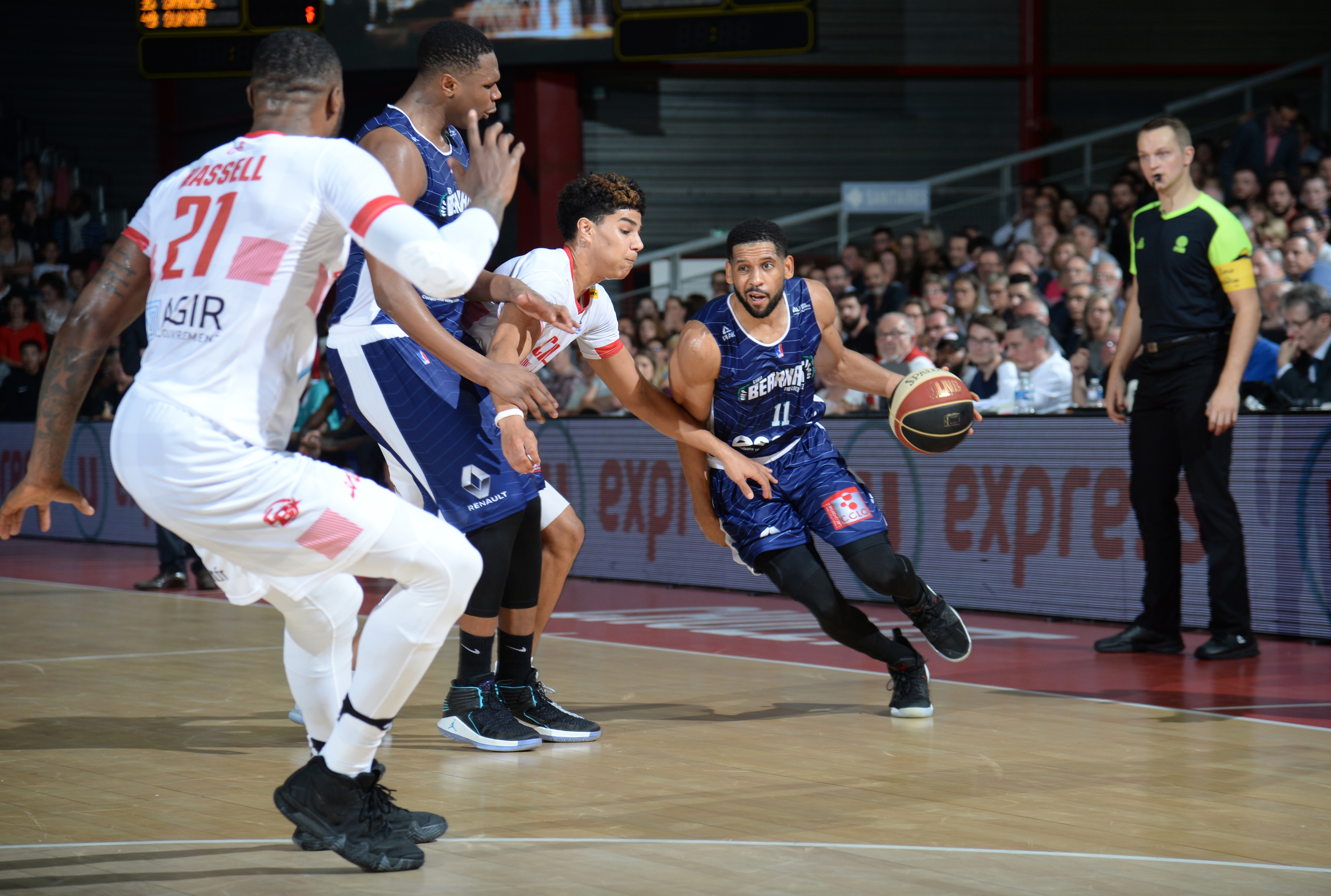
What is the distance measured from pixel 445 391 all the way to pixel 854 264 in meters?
10.3

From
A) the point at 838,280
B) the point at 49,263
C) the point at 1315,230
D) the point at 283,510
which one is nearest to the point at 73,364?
the point at 283,510

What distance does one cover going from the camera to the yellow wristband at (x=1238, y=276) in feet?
22.7

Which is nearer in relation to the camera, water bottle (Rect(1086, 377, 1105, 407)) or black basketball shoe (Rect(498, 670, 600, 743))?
black basketball shoe (Rect(498, 670, 600, 743))

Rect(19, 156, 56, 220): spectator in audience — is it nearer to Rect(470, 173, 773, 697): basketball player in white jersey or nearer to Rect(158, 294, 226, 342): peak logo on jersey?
Rect(470, 173, 773, 697): basketball player in white jersey

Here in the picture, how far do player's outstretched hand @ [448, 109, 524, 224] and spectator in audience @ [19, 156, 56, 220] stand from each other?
59.3 ft

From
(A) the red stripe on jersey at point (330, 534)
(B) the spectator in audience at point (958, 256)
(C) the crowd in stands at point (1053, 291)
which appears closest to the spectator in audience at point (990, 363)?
(C) the crowd in stands at point (1053, 291)

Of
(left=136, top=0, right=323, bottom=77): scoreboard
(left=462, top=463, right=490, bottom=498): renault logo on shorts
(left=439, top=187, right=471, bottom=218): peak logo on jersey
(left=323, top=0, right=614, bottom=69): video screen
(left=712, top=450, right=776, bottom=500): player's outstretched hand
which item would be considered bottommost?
(left=712, top=450, right=776, bottom=500): player's outstretched hand

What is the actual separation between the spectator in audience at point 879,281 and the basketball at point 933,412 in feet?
23.0

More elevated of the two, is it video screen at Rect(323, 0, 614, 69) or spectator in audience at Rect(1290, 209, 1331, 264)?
video screen at Rect(323, 0, 614, 69)

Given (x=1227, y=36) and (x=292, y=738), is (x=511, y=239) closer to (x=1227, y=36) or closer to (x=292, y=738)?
(x=1227, y=36)

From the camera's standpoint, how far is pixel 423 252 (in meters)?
3.27

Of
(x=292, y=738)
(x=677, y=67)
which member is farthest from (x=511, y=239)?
(x=292, y=738)

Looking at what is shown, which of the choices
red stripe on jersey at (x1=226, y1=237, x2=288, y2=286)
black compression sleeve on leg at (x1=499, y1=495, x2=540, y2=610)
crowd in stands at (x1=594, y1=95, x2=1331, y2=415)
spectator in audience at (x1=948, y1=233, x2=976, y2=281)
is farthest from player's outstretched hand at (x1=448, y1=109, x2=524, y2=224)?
spectator in audience at (x1=948, y1=233, x2=976, y2=281)

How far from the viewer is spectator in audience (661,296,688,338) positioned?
44.4 feet
